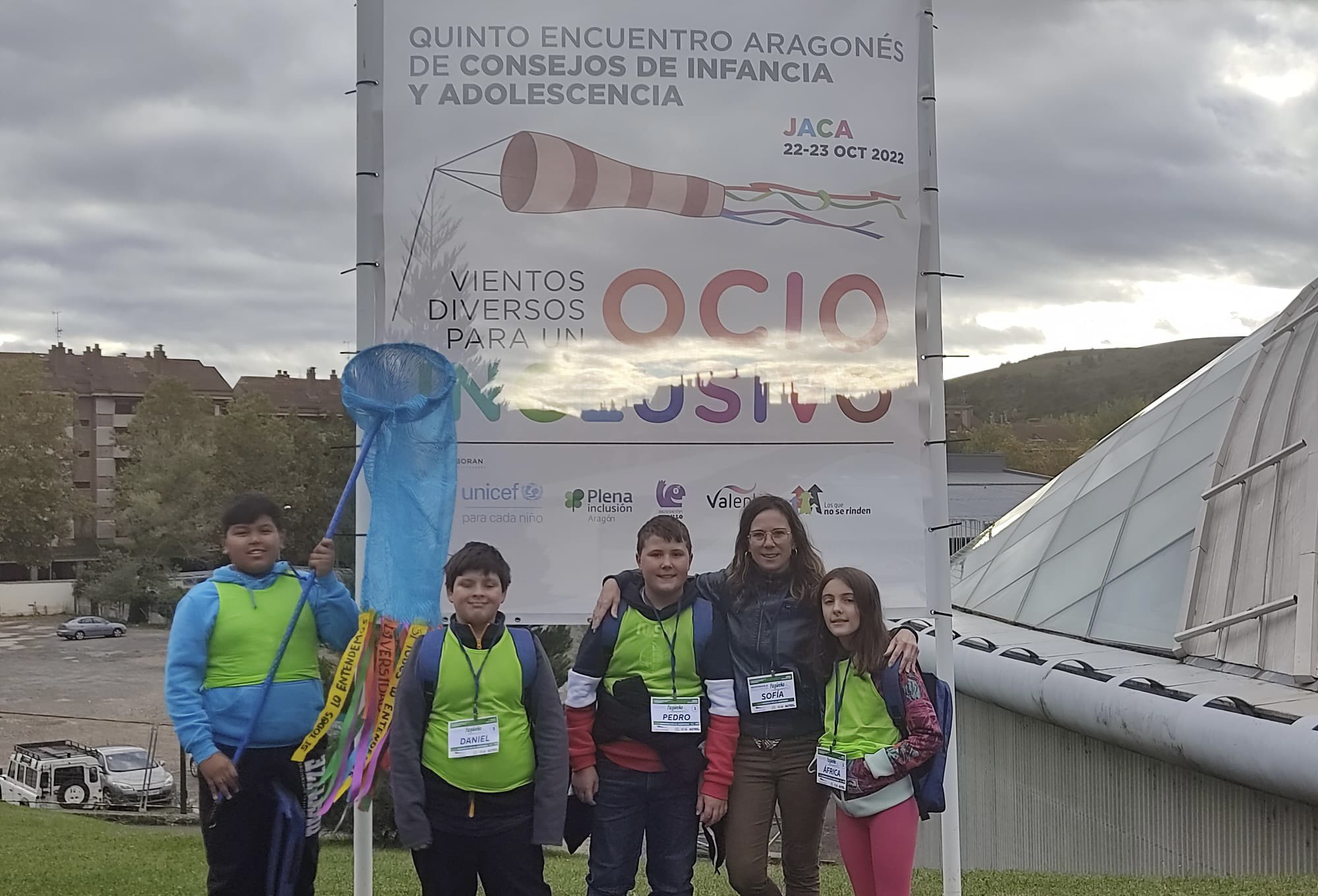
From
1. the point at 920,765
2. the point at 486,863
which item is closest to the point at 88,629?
the point at 486,863

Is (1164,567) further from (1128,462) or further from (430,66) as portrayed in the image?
(430,66)

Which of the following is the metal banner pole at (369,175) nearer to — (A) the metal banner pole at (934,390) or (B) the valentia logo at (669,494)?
(B) the valentia logo at (669,494)

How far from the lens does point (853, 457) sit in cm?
443

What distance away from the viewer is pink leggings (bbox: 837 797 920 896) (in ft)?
12.4

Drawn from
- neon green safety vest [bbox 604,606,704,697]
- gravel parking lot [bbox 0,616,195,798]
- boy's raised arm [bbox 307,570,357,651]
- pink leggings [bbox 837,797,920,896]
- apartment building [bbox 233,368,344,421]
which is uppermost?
apartment building [bbox 233,368,344,421]

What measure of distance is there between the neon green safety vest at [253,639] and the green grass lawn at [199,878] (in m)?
2.97

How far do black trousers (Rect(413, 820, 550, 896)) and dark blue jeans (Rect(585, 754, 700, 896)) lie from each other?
0.86ft

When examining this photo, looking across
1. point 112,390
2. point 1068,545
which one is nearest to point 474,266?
point 1068,545

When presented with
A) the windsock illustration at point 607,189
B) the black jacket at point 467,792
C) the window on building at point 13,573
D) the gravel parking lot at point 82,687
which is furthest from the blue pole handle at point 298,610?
the window on building at point 13,573

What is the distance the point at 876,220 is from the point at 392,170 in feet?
6.10

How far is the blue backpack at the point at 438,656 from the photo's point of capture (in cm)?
362

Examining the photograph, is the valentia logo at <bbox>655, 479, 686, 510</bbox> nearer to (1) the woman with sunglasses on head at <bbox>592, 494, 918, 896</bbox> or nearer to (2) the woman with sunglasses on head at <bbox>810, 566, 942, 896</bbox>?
(1) the woman with sunglasses on head at <bbox>592, 494, 918, 896</bbox>

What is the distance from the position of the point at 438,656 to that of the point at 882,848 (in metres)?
1.59

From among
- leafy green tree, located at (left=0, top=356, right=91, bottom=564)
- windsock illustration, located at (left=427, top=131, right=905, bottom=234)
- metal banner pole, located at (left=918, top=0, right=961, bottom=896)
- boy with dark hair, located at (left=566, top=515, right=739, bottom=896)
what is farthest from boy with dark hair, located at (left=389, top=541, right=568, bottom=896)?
leafy green tree, located at (left=0, top=356, right=91, bottom=564)
